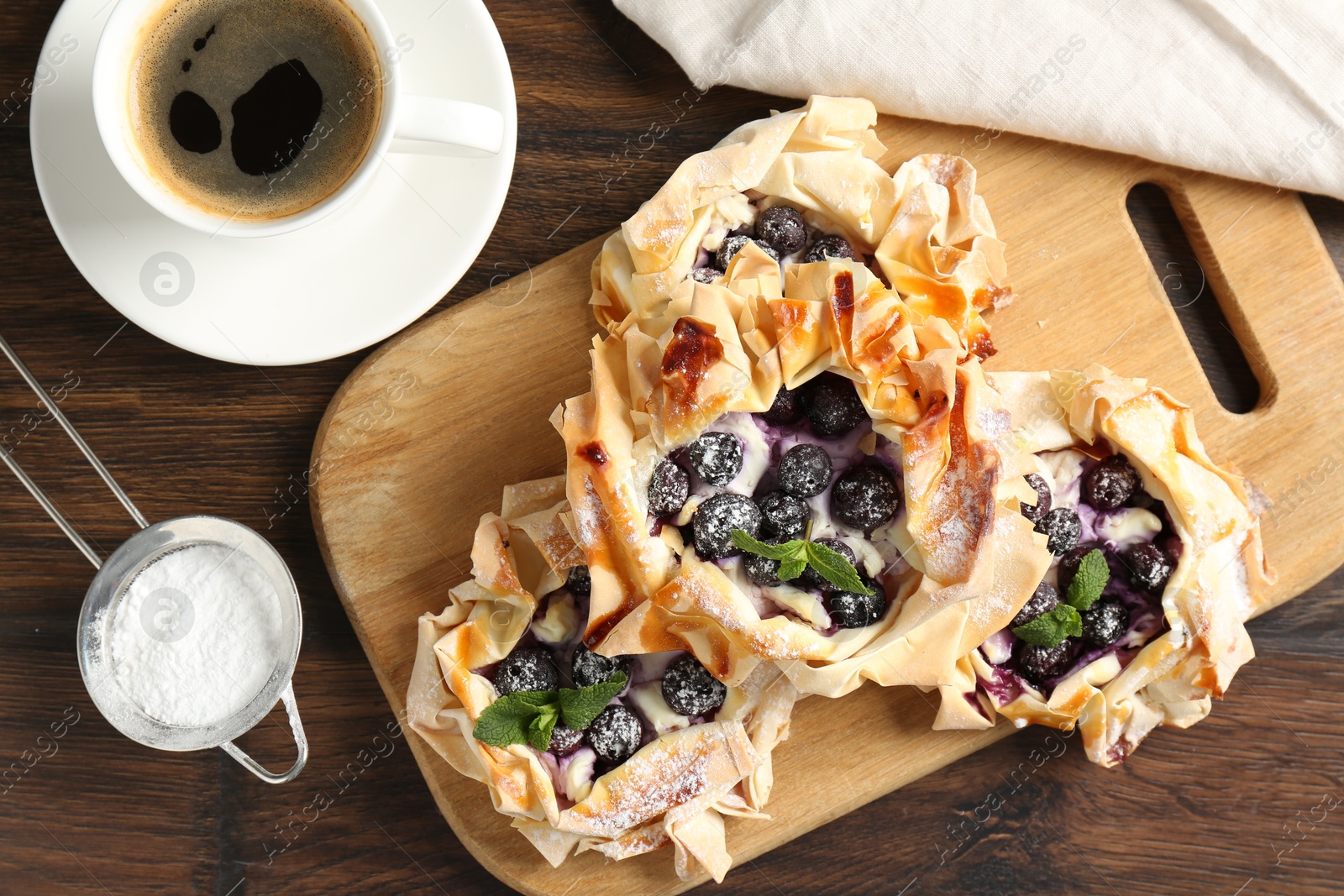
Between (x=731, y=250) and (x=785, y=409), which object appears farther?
(x=731, y=250)

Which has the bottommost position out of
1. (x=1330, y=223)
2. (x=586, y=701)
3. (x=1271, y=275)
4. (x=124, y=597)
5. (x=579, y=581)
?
(x=124, y=597)

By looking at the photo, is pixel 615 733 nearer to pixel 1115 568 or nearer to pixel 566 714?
pixel 566 714

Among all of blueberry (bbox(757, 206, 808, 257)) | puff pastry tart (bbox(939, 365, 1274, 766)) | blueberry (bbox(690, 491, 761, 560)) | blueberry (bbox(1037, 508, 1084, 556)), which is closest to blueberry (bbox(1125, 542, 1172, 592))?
puff pastry tart (bbox(939, 365, 1274, 766))

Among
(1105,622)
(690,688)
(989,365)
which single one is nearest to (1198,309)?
(989,365)

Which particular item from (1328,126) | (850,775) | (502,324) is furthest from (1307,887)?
(502,324)

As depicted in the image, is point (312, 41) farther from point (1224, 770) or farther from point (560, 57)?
point (1224, 770)
